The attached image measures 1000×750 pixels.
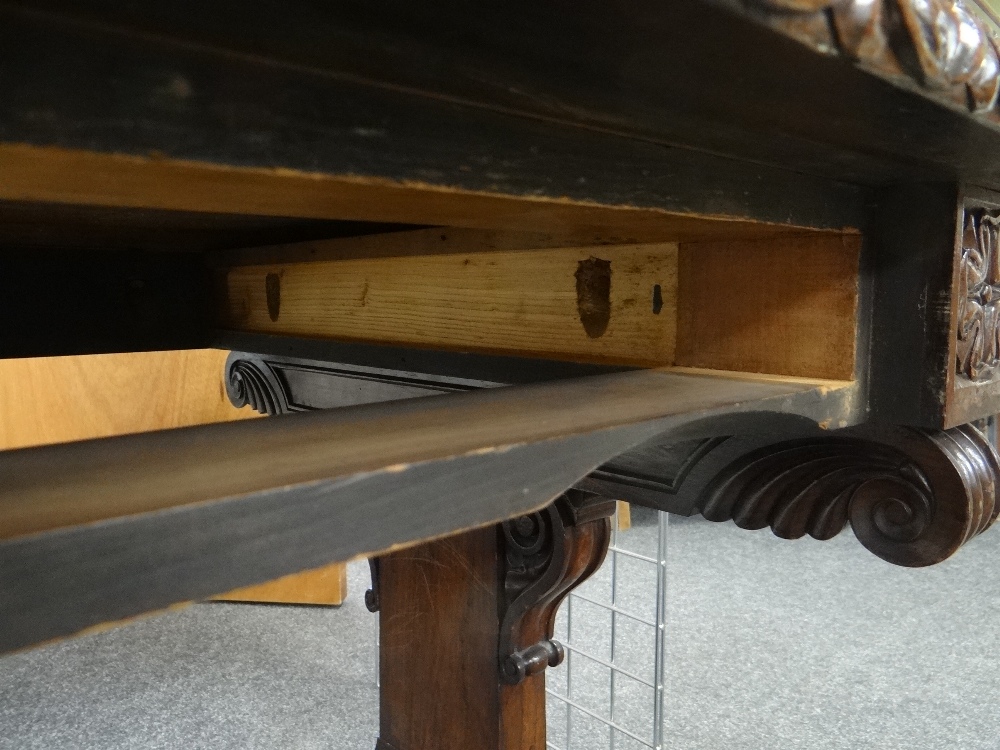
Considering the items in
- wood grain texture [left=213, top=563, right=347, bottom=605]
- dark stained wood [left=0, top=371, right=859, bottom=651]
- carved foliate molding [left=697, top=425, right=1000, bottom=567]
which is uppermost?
dark stained wood [left=0, top=371, right=859, bottom=651]

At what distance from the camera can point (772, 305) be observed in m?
0.51

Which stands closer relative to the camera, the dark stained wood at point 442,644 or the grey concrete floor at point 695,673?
the dark stained wood at point 442,644

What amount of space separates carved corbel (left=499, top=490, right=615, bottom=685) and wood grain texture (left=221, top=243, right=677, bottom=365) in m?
0.14

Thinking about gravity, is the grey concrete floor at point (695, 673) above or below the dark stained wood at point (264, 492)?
below

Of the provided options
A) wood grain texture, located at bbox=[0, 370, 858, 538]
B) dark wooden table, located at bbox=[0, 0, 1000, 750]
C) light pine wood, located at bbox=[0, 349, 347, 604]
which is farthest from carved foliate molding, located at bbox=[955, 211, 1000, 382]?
light pine wood, located at bbox=[0, 349, 347, 604]

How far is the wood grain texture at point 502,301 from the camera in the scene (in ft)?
1.80

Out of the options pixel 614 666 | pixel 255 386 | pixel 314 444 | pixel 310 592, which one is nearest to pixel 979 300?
pixel 314 444

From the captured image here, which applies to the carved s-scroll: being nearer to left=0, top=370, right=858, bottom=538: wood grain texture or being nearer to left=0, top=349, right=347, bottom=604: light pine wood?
left=0, top=370, right=858, bottom=538: wood grain texture

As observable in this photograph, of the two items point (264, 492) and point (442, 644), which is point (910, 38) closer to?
point (264, 492)

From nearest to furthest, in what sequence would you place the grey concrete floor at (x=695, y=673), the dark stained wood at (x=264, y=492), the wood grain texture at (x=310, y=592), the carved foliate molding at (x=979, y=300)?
the dark stained wood at (x=264, y=492)
the carved foliate molding at (x=979, y=300)
the grey concrete floor at (x=695, y=673)
the wood grain texture at (x=310, y=592)

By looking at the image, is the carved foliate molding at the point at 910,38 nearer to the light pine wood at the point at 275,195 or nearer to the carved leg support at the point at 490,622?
the light pine wood at the point at 275,195

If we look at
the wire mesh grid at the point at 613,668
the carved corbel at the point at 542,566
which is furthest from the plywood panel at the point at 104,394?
the carved corbel at the point at 542,566

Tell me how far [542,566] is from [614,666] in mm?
690

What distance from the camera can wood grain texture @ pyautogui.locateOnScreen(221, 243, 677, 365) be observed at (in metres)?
0.55
